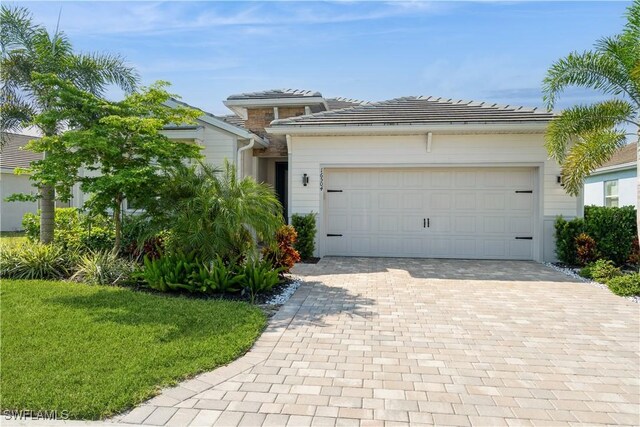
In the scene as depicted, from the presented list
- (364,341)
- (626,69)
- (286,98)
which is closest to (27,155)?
(286,98)

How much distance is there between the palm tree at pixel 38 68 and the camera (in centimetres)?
880

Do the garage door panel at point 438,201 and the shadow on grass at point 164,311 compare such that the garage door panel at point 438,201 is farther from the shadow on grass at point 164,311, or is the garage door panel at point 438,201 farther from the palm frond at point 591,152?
the shadow on grass at point 164,311

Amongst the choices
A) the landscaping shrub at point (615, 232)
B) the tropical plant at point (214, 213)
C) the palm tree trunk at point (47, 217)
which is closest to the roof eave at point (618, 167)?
the landscaping shrub at point (615, 232)

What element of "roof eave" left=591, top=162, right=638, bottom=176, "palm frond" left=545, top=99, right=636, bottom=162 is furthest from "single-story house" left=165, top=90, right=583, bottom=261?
"roof eave" left=591, top=162, right=638, bottom=176

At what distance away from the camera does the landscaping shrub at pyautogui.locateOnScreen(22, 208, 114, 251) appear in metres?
9.49

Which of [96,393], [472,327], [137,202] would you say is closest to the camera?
[96,393]

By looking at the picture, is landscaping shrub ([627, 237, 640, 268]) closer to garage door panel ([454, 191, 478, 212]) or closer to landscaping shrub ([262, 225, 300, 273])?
garage door panel ([454, 191, 478, 212])

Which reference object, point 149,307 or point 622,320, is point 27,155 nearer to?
point 149,307

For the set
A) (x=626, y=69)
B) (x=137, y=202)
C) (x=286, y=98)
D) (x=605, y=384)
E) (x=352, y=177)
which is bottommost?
(x=605, y=384)

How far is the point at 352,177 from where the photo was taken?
39.1 feet

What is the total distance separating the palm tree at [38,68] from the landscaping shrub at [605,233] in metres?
11.7

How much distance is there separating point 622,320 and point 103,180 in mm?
8427

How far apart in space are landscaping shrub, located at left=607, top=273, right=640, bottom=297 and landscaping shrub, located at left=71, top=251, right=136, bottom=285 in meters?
9.03

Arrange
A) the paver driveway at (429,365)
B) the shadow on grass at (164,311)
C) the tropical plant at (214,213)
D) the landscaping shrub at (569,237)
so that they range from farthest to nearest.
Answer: the landscaping shrub at (569,237) < the tropical plant at (214,213) < the shadow on grass at (164,311) < the paver driveway at (429,365)
